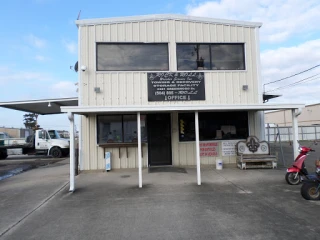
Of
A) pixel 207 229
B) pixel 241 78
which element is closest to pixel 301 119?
pixel 241 78

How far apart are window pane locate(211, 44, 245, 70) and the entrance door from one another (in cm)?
281

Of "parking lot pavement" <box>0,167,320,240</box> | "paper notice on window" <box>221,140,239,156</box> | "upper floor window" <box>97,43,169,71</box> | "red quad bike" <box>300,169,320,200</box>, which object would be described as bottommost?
"parking lot pavement" <box>0,167,320,240</box>

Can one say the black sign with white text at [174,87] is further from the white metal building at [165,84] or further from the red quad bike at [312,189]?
the red quad bike at [312,189]

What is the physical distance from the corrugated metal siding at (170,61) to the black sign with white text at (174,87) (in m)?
0.23

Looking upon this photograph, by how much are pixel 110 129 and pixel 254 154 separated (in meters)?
5.45

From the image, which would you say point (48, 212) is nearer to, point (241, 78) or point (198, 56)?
point (198, 56)

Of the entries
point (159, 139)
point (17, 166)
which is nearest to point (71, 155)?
point (159, 139)

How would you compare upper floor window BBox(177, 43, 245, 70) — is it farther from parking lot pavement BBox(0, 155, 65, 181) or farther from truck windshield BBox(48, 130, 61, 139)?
truck windshield BBox(48, 130, 61, 139)

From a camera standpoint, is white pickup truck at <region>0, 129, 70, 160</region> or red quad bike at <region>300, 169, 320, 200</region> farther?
white pickup truck at <region>0, 129, 70, 160</region>

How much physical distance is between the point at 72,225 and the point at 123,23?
7.58m

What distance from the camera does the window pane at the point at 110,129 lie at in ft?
31.4

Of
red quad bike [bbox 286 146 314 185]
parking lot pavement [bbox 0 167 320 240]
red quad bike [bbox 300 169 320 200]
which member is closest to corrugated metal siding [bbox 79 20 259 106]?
parking lot pavement [bbox 0 167 320 240]

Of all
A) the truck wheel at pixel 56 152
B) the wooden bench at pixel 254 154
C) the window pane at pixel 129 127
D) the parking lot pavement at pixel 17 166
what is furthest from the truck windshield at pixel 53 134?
the wooden bench at pixel 254 154

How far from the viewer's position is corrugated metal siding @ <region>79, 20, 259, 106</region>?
944cm
